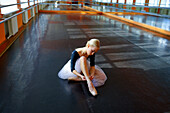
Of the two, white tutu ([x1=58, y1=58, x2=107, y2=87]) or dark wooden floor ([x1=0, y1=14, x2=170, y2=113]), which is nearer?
dark wooden floor ([x1=0, y1=14, x2=170, y2=113])

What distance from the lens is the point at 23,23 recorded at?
568 centimetres

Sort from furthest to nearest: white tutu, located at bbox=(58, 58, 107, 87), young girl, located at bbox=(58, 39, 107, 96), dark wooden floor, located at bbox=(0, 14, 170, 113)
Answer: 1. white tutu, located at bbox=(58, 58, 107, 87)
2. young girl, located at bbox=(58, 39, 107, 96)
3. dark wooden floor, located at bbox=(0, 14, 170, 113)

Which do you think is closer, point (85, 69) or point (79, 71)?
point (85, 69)

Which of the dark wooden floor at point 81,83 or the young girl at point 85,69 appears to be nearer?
the dark wooden floor at point 81,83

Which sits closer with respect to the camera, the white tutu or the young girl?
the young girl

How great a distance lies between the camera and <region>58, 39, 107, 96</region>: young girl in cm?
176

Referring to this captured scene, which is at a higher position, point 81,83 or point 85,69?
point 85,69

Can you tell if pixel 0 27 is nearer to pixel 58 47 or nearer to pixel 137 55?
pixel 58 47

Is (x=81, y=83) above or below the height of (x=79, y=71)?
below

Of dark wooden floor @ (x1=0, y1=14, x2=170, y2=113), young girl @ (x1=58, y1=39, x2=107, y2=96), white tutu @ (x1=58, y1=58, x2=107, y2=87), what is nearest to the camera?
dark wooden floor @ (x1=0, y1=14, x2=170, y2=113)

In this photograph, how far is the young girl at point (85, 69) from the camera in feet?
5.76

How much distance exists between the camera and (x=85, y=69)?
1.83 metres

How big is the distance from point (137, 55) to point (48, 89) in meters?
1.84

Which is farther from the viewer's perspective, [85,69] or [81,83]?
[81,83]
